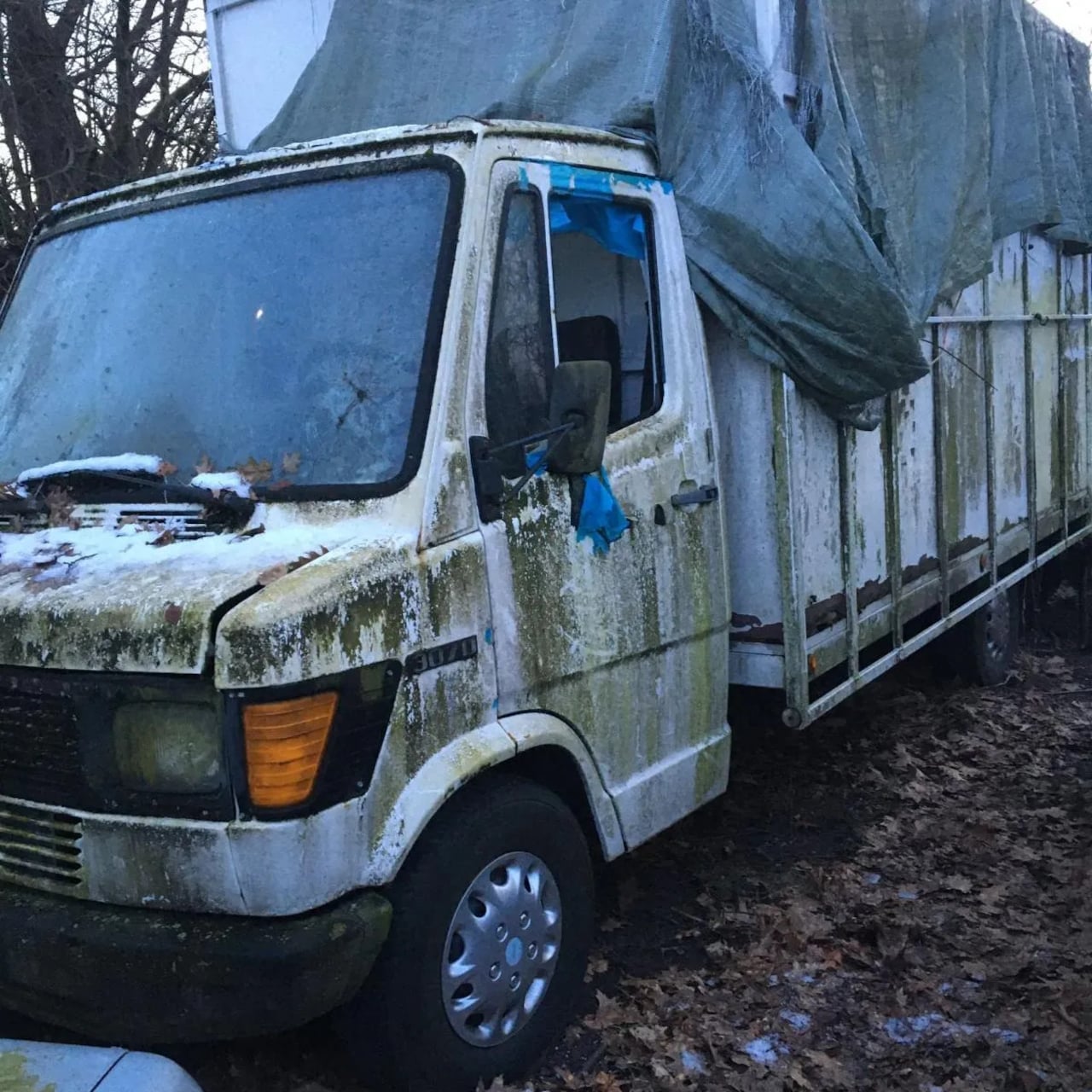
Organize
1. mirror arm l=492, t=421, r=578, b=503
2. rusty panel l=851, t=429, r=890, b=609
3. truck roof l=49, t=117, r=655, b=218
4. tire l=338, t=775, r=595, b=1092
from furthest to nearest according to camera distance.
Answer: rusty panel l=851, t=429, r=890, b=609, truck roof l=49, t=117, r=655, b=218, mirror arm l=492, t=421, r=578, b=503, tire l=338, t=775, r=595, b=1092

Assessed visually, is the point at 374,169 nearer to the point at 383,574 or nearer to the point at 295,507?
the point at 295,507

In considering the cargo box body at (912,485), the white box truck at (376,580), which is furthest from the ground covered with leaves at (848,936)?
the cargo box body at (912,485)

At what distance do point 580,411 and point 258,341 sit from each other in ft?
3.06

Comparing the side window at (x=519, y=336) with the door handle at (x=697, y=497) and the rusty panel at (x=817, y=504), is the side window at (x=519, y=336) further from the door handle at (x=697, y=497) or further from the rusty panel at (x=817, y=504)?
the rusty panel at (x=817, y=504)

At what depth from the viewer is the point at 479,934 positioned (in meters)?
3.10

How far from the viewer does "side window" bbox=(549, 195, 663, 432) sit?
3.77 metres

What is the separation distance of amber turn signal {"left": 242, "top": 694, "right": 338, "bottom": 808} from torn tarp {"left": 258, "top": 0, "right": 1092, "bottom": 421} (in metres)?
2.12

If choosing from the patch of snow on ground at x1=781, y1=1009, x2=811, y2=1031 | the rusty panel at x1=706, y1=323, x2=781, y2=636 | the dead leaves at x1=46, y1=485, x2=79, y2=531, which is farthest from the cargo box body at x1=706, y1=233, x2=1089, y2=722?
the dead leaves at x1=46, y1=485, x2=79, y2=531

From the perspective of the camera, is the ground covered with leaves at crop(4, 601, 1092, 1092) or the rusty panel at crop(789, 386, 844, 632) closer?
the ground covered with leaves at crop(4, 601, 1092, 1092)

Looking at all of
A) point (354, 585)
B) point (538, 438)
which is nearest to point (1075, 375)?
point (538, 438)

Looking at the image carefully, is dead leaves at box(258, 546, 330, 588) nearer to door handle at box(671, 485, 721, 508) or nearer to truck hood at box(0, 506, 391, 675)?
truck hood at box(0, 506, 391, 675)

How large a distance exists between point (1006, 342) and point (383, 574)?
4916 mm

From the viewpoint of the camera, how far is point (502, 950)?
3182 millimetres

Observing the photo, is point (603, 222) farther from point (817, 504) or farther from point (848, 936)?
point (848, 936)
